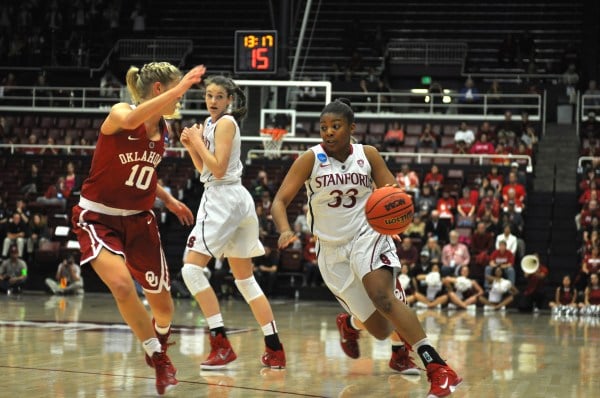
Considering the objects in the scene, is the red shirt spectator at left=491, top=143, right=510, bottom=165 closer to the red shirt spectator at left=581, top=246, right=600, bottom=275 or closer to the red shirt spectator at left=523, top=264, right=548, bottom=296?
the red shirt spectator at left=523, top=264, right=548, bottom=296

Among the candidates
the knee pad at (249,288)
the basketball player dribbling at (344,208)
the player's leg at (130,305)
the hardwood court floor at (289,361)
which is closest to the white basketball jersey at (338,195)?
the basketball player dribbling at (344,208)

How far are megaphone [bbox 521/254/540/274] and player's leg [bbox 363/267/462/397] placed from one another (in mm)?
12901

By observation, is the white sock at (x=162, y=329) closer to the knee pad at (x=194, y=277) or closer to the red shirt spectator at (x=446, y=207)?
the knee pad at (x=194, y=277)

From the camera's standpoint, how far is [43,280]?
21.6 metres

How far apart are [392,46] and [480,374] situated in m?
24.8

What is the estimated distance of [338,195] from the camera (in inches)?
272

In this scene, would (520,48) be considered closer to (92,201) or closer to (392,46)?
(392,46)

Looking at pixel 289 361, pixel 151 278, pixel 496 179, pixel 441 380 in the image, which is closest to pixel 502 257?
pixel 496 179

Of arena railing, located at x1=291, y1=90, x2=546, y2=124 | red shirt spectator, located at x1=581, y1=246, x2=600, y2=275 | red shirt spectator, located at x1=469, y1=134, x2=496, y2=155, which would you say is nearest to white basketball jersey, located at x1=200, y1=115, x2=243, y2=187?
red shirt spectator, located at x1=581, y1=246, x2=600, y2=275

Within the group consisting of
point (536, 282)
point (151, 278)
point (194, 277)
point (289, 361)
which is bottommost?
point (536, 282)

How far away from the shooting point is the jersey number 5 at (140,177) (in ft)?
21.1

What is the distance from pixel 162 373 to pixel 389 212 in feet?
5.68

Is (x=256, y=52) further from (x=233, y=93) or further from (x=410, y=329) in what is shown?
(x=410, y=329)

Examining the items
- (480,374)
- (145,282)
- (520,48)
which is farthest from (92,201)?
(520,48)
